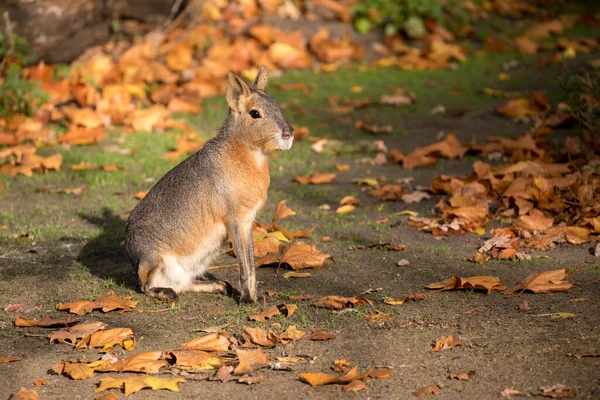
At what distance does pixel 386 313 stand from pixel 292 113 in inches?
209

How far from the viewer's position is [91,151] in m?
8.87

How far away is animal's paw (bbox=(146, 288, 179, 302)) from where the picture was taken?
544cm

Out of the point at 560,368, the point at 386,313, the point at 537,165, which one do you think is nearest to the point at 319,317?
the point at 386,313

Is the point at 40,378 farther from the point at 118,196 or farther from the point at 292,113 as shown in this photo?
the point at 292,113

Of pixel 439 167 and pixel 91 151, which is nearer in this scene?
pixel 439 167

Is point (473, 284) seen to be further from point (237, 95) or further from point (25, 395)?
point (25, 395)

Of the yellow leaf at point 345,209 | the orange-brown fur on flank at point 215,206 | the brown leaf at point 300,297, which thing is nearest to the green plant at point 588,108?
the yellow leaf at point 345,209

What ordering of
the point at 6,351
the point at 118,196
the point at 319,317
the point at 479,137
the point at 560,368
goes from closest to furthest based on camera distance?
the point at 560,368 < the point at 6,351 < the point at 319,317 < the point at 118,196 < the point at 479,137

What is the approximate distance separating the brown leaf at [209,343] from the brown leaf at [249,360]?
203 mm

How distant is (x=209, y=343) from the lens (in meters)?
4.66

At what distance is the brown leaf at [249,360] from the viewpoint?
4.37m

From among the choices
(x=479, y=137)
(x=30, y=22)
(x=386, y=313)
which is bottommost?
(x=479, y=137)

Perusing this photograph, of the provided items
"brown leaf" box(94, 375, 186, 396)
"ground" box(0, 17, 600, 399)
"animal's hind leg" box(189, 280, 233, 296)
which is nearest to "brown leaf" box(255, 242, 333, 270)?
"ground" box(0, 17, 600, 399)

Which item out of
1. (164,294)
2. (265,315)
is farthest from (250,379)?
(164,294)
